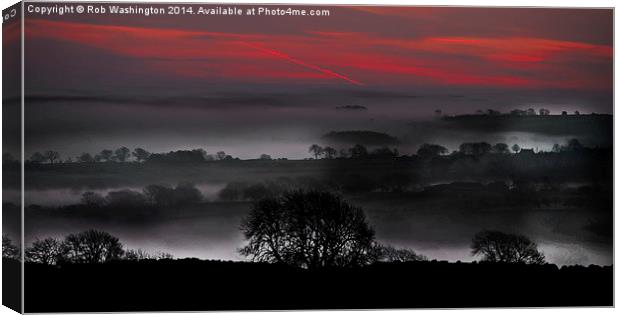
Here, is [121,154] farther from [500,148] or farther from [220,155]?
[500,148]

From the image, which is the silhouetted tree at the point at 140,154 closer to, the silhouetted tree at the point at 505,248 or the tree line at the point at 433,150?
the tree line at the point at 433,150

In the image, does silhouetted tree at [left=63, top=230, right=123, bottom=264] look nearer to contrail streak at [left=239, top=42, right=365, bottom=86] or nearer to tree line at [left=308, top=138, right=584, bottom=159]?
tree line at [left=308, top=138, right=584, bottom=159]

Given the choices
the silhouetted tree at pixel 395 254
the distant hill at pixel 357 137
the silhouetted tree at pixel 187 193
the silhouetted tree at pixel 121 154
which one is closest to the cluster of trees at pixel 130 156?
the silhouetted tree at pixel 121 154

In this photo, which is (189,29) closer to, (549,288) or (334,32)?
(334,32)

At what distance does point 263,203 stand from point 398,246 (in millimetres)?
1349

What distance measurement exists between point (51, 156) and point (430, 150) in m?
3.57

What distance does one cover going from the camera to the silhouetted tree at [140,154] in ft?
42.0

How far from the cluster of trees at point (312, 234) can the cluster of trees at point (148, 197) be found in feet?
1.97

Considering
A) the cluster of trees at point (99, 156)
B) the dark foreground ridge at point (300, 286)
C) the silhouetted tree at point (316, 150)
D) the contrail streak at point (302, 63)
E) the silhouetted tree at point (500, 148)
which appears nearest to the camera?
the cluster of trees at point (99, 156)

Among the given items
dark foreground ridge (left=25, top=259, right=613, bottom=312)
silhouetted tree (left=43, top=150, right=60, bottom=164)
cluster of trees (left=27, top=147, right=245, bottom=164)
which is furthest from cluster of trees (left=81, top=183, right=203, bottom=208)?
dark foreground ridge (left=25, top=259, right=613, bottom=312)

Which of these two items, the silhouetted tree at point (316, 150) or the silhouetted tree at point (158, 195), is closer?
the silhouetted tree at point (158, 195)

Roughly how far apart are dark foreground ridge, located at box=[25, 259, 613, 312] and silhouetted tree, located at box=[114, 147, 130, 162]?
967 mm

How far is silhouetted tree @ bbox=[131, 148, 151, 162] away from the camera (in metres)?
12.8

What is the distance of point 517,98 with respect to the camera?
13320 millimetres
